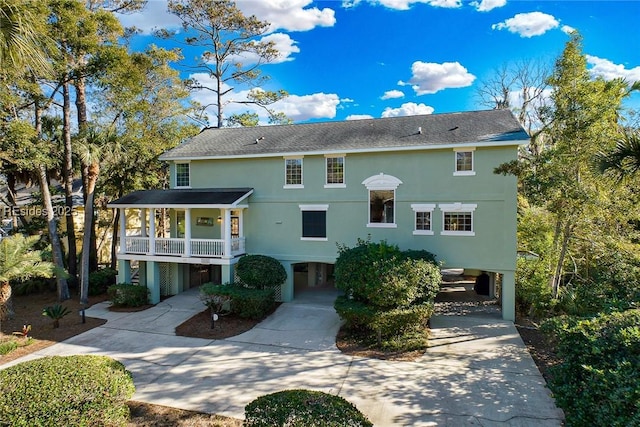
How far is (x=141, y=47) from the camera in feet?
70.5

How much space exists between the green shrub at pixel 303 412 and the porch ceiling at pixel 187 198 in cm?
1069

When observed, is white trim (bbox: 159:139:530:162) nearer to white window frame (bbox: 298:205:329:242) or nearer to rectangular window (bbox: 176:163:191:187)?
rectangular window (bbox: 176:163:191:187)

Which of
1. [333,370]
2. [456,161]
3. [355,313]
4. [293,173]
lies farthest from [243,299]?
[456,161]

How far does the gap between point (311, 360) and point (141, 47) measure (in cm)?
2126

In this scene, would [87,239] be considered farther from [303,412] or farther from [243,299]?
[303,412]

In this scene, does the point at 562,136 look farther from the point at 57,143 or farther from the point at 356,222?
the point at 57,143

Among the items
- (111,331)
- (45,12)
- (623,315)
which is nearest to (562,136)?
(623,315)

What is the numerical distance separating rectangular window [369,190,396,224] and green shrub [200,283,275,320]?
19.2ft

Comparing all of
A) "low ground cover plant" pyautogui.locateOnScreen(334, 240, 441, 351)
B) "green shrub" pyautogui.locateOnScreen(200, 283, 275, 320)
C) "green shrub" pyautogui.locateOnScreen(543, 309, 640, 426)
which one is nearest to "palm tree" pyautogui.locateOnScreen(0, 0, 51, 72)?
"green shrub" pyautogui.locateOnScreen(200, 283, 275, 320)

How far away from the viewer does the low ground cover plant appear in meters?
11.7

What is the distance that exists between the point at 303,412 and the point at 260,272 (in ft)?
32.2

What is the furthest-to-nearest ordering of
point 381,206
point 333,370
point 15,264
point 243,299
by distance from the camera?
point 381,206, point 243,299, point 15,264, point 333,370

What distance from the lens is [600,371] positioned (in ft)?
16.8

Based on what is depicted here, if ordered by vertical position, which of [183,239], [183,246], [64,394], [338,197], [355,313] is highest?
[338,197]
